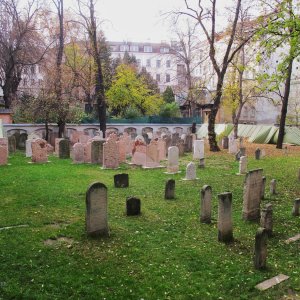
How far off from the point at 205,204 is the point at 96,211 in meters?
2.43

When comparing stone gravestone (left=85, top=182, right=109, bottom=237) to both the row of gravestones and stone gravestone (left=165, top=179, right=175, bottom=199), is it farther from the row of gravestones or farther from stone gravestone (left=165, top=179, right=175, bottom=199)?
stone gravestone (left=165, top=179, right=175, bottom=199)

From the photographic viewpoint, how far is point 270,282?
5.07 m

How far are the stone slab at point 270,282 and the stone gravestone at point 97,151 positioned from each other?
1225 centimetres

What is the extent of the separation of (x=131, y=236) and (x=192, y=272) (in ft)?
5.77

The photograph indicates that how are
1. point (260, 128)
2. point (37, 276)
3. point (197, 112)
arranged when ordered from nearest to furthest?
point (37, 276), point (260, 128), point (197, 112)

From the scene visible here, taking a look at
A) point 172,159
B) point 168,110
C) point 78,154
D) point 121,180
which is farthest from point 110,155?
point 168,110

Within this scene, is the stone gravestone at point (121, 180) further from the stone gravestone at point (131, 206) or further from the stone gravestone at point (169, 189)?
the stone gravestone at point (131, 206)

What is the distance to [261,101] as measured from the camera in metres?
39.4

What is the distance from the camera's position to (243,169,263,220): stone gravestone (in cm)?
789

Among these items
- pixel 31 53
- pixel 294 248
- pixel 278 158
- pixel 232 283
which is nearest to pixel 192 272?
pixel 232 283

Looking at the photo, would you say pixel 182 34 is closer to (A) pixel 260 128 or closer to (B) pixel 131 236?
(A) pixel 260 128

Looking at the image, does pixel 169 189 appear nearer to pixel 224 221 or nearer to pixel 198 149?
pixel 224 221

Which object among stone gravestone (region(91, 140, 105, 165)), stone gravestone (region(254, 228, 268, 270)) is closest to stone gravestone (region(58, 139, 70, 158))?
stone gravestone (region(91, 140, 105, 165))

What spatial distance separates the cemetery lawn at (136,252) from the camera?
15.7 feet
